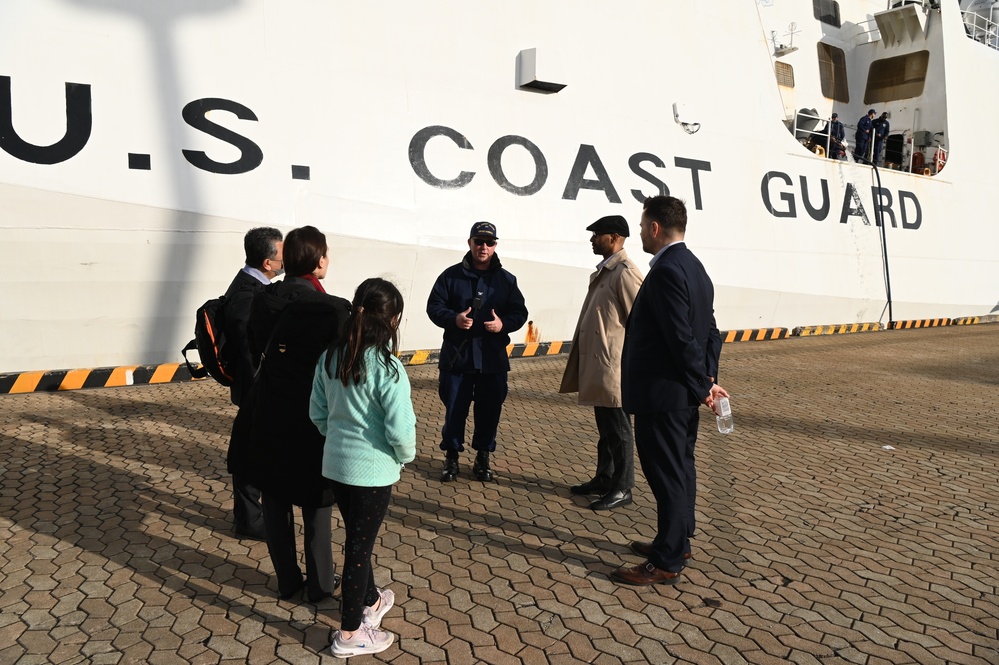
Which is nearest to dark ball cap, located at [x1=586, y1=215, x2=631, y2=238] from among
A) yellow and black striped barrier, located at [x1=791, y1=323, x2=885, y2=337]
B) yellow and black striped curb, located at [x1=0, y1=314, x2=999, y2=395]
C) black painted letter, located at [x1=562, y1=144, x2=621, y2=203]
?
yellow and black striped curb, located at [x1=0, y1=314, x2=999, y2=395]

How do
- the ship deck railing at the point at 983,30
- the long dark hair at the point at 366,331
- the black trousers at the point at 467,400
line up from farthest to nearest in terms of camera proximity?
the ship deck railing at the point at 983,30 → the black trousers at the point at 467,400 → the long dark hair at the point at 366,331

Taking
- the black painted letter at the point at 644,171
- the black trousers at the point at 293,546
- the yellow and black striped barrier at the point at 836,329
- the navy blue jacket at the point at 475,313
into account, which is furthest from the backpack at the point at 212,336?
the yellow and black striped barrier at the point at 836,329

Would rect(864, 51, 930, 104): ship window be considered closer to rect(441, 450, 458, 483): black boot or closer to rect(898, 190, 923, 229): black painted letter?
rect(898, 190, 923, 229): black painted letter

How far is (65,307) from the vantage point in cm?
685

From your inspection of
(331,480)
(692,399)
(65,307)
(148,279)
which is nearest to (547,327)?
(148,279)

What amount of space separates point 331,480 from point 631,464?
7.18 feet

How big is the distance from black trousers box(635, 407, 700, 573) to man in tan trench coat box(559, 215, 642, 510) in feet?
2.95

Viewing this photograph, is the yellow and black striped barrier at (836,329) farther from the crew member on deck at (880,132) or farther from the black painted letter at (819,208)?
the crew member on deck at (880,132)

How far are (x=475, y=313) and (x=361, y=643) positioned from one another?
7.64 ft

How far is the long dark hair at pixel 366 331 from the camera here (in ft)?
8.75

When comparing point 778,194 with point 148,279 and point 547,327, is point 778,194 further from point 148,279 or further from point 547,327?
point 148,279

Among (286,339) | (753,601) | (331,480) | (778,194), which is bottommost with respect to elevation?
(753,601)

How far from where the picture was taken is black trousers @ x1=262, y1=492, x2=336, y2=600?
10.1 feet

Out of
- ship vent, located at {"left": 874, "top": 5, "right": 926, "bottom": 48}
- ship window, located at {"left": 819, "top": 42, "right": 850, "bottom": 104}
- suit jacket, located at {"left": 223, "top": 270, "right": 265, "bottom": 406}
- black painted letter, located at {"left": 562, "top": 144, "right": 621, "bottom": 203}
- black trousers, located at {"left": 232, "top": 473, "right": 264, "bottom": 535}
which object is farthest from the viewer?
ship window, located at {"left": 819, "top": 42, "right": 850, "bottom": 104}
